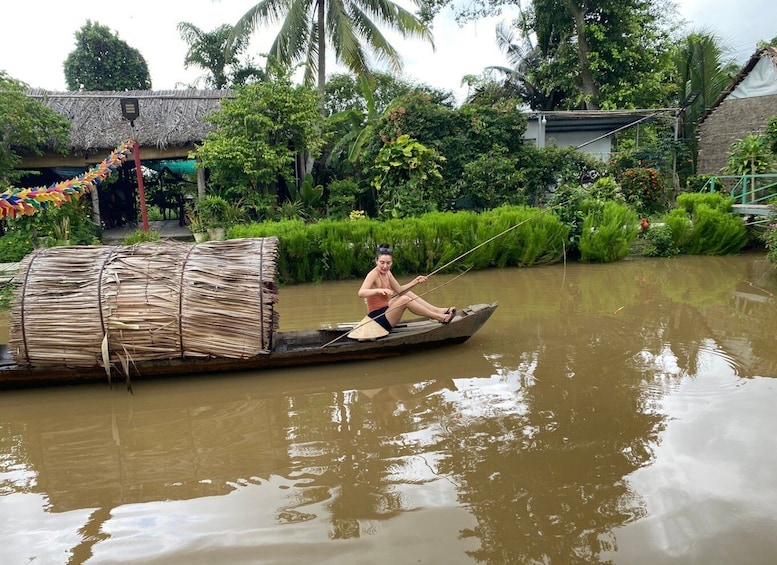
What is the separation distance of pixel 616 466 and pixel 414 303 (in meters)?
2.58

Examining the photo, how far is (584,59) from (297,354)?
15.5m

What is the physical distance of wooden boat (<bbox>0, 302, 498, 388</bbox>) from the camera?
468cm

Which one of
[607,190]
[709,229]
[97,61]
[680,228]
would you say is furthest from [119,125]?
[709,229]

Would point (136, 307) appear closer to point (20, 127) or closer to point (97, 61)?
point (20, 127)

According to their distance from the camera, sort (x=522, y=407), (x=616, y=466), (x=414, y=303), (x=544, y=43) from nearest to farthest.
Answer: (x=616, y=466)
(x=522, y=407)
(x=414, y=303)
(x=544, y=43)

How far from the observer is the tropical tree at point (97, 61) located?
57.3 feet

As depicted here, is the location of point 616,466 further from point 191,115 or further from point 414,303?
point 191,115

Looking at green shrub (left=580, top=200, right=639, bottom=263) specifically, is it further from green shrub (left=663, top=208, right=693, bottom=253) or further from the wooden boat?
the wooden boat

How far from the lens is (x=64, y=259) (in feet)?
15.6

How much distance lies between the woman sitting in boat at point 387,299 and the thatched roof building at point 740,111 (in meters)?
12.1

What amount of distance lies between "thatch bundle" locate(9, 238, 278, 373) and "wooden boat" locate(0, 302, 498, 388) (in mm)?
101

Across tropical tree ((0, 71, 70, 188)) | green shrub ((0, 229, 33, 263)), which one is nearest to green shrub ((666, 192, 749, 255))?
green shrub ((0, 229, 33, 263))

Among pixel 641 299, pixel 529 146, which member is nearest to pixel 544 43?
pixel 529 146

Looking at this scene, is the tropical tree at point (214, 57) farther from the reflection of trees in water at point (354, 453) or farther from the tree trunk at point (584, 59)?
the reflection of trees in water at point (354, 453)
